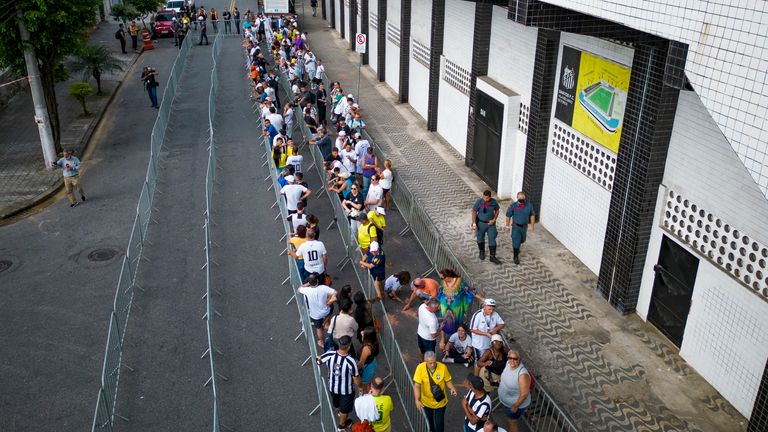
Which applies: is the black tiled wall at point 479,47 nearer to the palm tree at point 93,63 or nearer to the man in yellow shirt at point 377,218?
the man in yellow shirt at point 377,218

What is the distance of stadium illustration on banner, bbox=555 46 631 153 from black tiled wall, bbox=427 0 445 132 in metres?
7.69

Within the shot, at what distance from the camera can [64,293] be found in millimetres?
13484

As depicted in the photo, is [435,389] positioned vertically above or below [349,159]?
below

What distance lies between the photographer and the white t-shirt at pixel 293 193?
14.3 meters

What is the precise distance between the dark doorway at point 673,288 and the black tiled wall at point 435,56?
Result: 11.7 meters

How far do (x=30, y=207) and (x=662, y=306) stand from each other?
15290mm

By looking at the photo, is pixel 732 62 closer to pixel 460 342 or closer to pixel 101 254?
pixel 460 342

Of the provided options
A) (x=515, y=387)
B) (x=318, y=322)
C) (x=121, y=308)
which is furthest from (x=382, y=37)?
(x=515, y=387)

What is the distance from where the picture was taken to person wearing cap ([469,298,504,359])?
388 inches

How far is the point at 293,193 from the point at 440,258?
3.46 m

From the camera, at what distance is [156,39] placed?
39.8 m

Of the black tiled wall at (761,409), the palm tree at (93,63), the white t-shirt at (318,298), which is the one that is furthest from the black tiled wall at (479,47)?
the palm tree at (93,63)

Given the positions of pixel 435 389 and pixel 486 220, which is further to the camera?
pixel 486 220

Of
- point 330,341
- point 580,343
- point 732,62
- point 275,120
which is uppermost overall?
point 732,62
